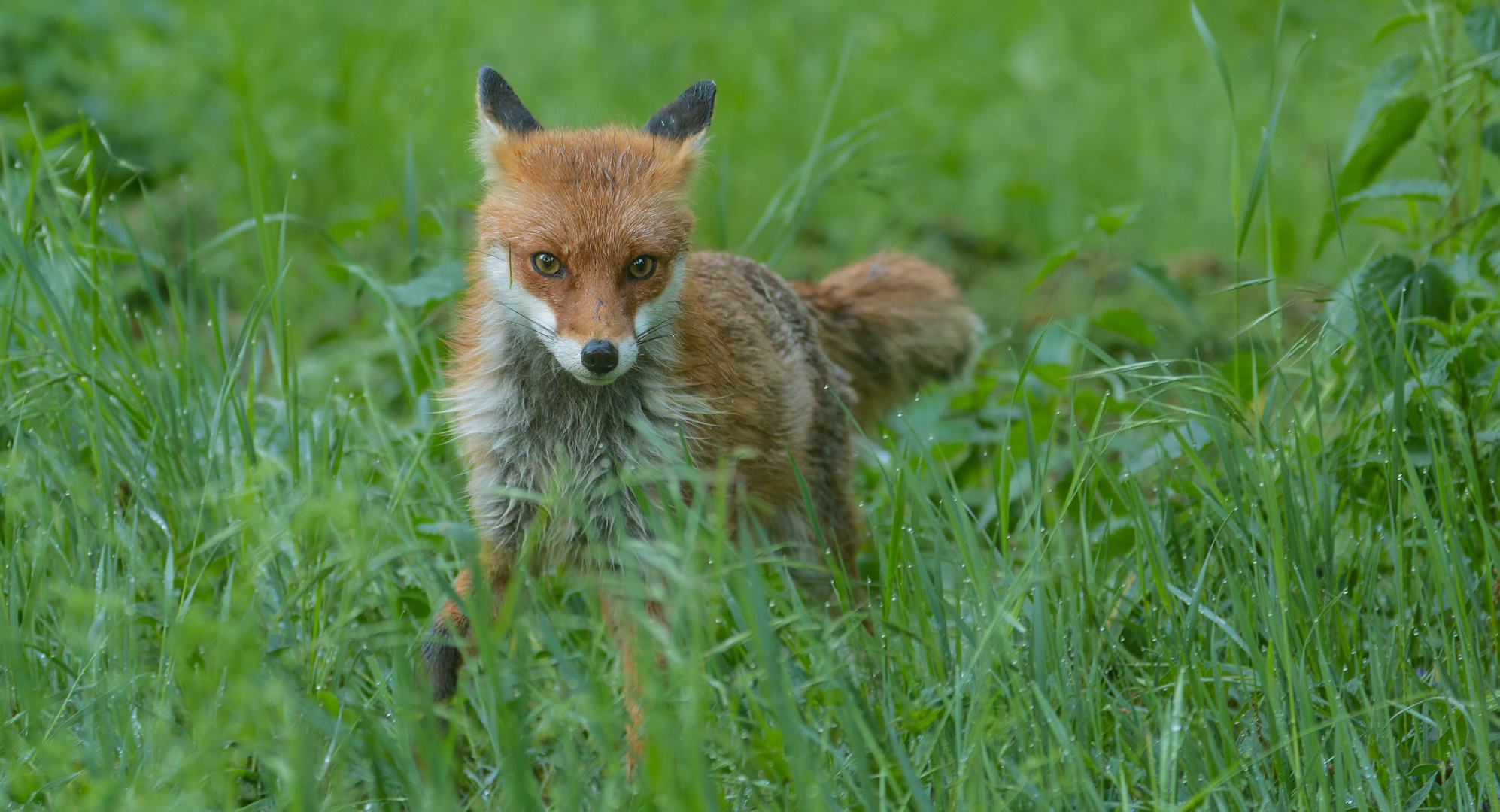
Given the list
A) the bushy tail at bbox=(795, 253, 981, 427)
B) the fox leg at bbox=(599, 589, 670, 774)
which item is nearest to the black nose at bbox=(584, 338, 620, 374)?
the fox leg at bbox=(599, 589, 670, 774)

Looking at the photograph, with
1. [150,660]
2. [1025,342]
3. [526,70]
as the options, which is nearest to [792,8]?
[526,70]

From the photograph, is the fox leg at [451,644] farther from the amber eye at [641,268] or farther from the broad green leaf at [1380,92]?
the broad green leaf at [1380,92]

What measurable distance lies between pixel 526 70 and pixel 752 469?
17.0ft

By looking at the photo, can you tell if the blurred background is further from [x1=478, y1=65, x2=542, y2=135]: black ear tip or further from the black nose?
the black nose

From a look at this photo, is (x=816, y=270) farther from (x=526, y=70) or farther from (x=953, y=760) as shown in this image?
(x=953, y=760)

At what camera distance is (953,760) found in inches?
119

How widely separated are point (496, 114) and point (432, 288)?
0.87 meters

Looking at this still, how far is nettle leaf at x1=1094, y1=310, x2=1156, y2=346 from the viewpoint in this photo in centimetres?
508

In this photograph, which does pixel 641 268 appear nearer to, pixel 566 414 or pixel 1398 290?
pixel 566 414

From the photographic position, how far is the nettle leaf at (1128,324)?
5.08 meters

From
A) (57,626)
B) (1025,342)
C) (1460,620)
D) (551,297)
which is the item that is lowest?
(1025,342)

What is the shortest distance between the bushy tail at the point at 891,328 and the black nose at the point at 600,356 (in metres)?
1.72

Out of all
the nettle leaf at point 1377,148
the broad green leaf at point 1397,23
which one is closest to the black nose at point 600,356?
the nettle leaf at point 1377,148

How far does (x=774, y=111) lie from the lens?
27.2 ft
